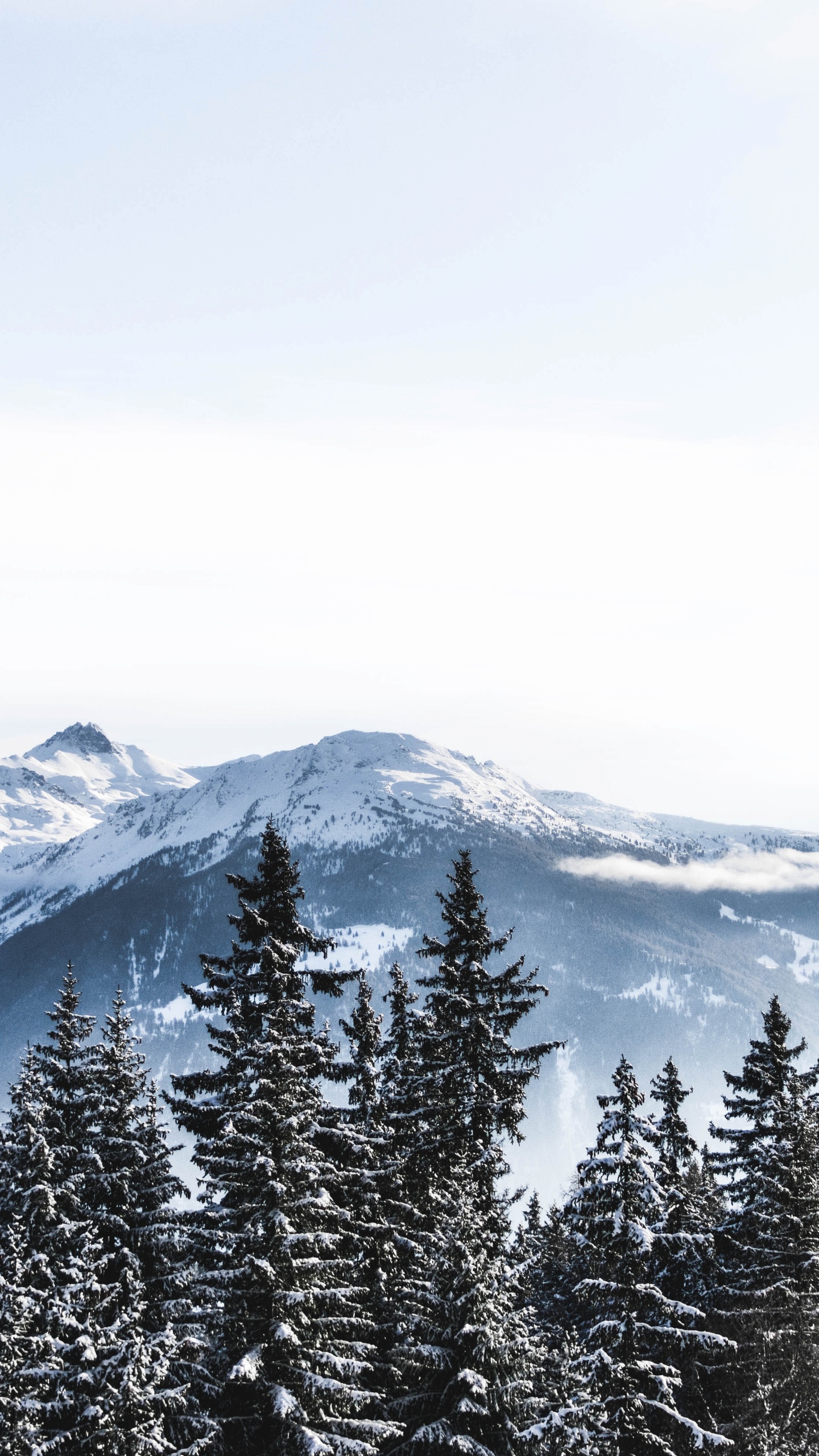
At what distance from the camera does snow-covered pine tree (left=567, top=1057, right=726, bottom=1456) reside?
22.3 meters

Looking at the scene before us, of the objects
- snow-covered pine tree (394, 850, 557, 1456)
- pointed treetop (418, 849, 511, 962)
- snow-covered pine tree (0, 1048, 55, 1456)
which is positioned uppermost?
pointed treetop (418, 849, 511, 962)

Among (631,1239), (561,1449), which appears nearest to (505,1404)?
(561,1449)

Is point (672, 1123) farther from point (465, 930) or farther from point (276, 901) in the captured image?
point (276, 901)

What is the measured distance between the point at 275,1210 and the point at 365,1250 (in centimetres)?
633

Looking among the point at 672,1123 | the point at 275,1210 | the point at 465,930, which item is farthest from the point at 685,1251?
the point at 275,1210

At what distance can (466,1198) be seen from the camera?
22.3 m

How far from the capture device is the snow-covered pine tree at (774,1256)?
1085 inches

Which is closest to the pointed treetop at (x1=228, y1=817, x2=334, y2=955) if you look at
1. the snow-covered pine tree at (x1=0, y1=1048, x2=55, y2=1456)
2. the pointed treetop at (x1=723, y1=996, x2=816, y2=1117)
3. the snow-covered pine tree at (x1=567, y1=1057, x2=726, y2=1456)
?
the snow-covered pine tree at (x1=567, y1=1057, x2=726, y2=1456)

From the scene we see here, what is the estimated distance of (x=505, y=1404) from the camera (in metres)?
20.4

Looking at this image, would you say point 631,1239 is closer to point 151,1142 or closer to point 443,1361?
point 443,1361

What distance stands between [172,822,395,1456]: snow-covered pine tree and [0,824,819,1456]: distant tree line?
0.07 meters

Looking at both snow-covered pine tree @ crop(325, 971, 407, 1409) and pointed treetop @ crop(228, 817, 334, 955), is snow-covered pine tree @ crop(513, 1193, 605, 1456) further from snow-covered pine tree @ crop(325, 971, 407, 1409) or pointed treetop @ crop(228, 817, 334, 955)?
pointed treetop @ crop(228, 817, 334, 955)

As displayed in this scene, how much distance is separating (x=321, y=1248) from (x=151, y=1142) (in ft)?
30.1

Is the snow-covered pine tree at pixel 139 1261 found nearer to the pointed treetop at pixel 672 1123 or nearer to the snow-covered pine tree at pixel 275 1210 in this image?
the snow-covered pine tree at pixel 275 1210
